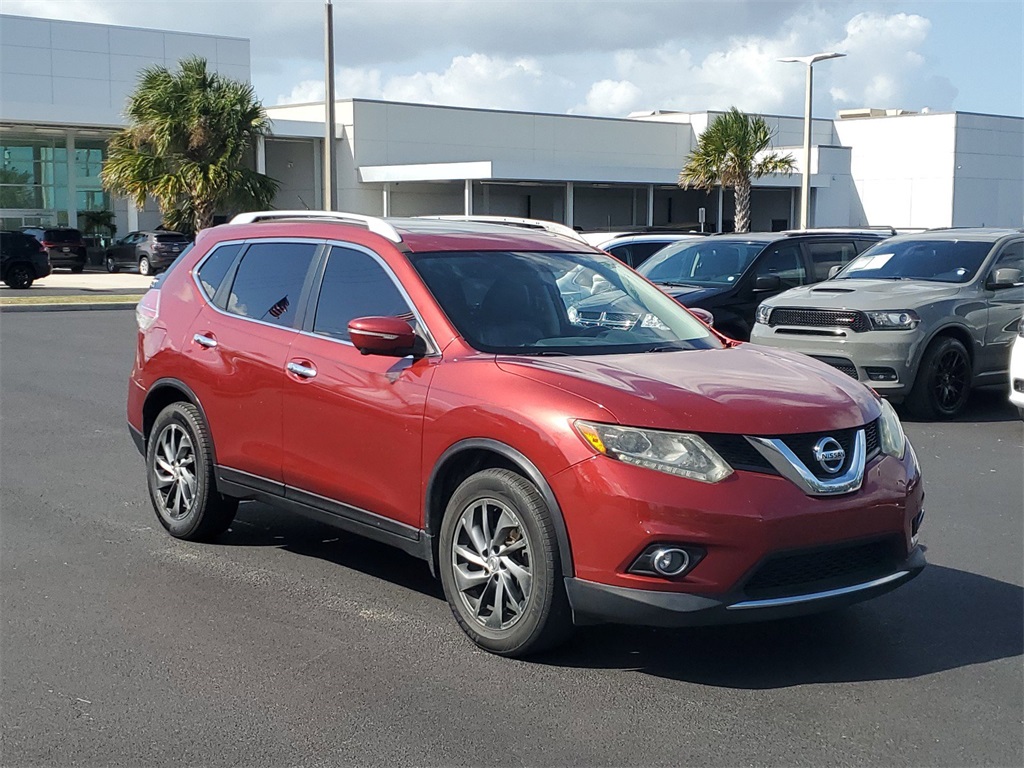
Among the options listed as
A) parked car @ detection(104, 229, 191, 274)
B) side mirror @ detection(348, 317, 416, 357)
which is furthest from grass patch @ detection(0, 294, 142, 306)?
side mirror @ detection(348, 317, 416, 357)

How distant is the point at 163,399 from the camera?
705cm

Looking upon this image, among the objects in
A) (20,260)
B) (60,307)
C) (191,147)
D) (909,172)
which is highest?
(909,172)

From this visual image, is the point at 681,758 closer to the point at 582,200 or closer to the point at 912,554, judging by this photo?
the point at 912,554

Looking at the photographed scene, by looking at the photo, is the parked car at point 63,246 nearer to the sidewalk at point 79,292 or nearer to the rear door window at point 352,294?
the sidewalk at point 79,292

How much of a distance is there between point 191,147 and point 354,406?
3360 cm

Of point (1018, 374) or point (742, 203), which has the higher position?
point (742, 203)

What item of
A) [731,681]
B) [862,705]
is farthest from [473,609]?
[862,705]

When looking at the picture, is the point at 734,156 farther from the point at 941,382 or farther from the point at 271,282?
the point at 271,282

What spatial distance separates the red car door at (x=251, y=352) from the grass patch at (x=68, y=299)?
20.8 meters

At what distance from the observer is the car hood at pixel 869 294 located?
11.3 metres

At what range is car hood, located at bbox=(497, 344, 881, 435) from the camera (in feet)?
15.1

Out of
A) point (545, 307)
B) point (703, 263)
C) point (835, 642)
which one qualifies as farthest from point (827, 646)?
point (703, 263)

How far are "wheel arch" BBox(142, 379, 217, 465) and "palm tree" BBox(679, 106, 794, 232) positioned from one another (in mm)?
→ 36134

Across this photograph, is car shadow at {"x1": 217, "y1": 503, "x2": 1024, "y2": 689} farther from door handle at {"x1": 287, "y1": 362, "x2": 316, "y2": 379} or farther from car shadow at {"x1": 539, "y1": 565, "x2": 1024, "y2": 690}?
door handle at {"x1": 287, "y1": 362, "x2": 316, "y2": 379}
